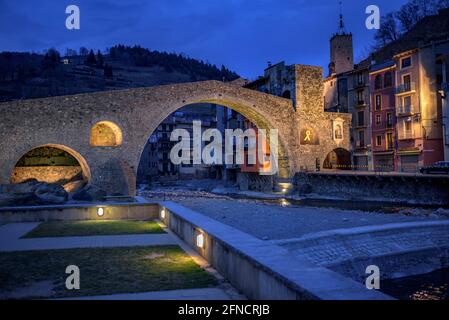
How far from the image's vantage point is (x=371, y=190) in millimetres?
31594

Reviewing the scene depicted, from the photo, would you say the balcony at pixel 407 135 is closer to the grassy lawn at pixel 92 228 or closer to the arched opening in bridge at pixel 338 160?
the arched opening in bridge at pixel 338 160

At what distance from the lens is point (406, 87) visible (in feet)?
112

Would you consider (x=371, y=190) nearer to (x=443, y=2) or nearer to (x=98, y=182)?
(x=98, y=182)

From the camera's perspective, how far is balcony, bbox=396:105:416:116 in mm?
33688

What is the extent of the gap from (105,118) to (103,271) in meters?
21.6

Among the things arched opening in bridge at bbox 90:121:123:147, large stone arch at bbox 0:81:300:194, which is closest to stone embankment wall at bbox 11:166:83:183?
arched opening in bridge at bbox 90:121:123:147

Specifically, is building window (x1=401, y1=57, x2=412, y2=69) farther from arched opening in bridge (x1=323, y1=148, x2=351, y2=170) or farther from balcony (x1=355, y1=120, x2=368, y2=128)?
arched opening in bridge (x1=323, y1=148, x2=351, y2=170)

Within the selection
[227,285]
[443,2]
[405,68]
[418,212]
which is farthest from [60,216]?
[443,2]

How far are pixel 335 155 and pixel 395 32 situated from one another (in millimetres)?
17919

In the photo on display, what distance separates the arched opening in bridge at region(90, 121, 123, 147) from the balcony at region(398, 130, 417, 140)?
2321 cm

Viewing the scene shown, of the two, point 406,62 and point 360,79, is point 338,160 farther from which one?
point 406,62

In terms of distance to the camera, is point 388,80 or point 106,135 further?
point 388,80

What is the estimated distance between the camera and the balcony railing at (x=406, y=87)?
33406 millimetres

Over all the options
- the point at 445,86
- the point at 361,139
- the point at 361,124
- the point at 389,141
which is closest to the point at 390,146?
the point at 389,141
